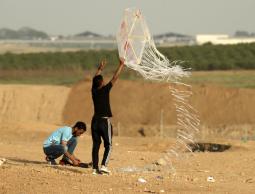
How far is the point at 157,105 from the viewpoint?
46.0m

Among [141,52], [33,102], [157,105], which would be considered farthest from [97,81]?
[33,102]

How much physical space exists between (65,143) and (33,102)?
34969mm

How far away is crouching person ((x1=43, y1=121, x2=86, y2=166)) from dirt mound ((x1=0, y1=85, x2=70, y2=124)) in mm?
31670

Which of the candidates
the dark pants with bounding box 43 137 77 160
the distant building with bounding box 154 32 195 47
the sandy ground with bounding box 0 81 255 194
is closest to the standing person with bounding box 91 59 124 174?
the sandy ground with bounding box 0 81 255 194

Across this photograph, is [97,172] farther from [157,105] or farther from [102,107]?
[157,105]

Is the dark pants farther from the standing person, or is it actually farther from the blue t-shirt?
the standing person

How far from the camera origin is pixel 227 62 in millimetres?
65250

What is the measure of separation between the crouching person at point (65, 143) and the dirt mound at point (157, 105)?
2541cm

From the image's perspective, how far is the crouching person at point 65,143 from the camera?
1545 centimetres

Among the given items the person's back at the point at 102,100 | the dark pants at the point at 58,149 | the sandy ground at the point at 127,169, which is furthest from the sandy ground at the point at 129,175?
the person's back at the point at 102,100

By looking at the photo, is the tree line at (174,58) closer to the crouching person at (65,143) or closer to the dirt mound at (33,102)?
the dirt mound at (33,102)

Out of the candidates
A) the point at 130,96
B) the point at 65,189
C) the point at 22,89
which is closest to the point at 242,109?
the point at 130,96

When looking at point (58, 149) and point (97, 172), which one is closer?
point (97, 172)

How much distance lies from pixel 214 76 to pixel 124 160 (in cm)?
4207
